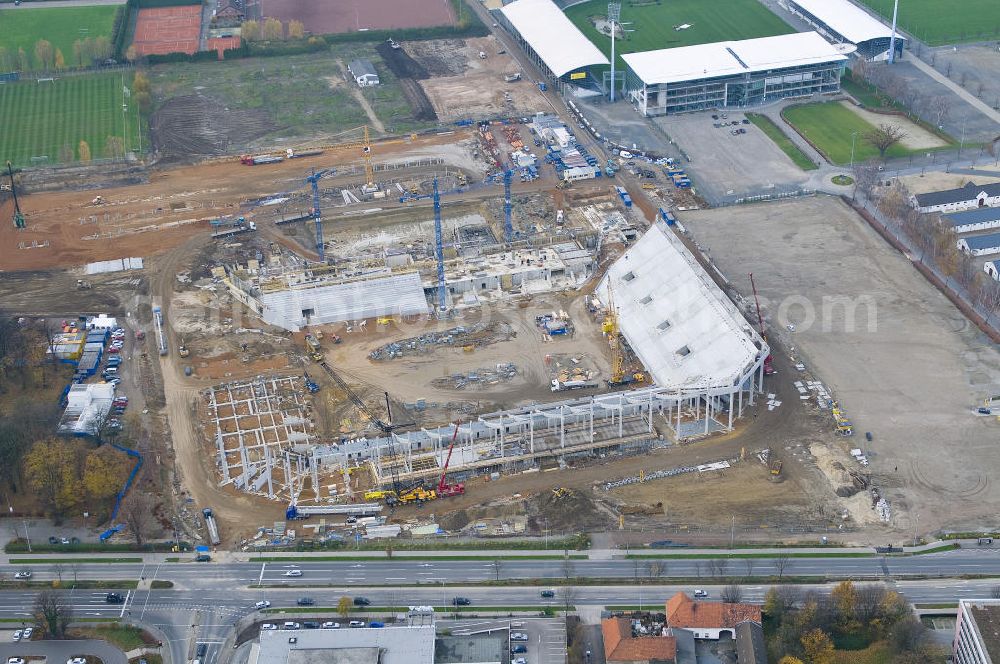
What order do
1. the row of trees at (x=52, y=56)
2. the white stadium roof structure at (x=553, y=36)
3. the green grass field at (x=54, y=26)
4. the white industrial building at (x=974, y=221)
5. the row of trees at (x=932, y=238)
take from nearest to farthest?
1. the row of trees at (x=932, y=238)
2. the white industrial building at (x=974, y=221)
3. the white stadium roof structure at (x=553, y=36)
4. the row of trees at (x=52, y=56)
5. the green grass field at (x=54, y=26)

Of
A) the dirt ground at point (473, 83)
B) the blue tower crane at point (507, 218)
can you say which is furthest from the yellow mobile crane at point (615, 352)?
the dirt ground at point (473, 83)

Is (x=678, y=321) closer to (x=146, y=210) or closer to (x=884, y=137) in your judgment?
(x=884, y=137)

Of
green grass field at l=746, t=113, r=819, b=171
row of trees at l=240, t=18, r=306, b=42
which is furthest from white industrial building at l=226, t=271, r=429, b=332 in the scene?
row of trees at l=240, t=18, r=306, b=42

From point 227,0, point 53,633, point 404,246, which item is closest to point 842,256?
point 404,246

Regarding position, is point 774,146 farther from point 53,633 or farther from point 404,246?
point 53,633

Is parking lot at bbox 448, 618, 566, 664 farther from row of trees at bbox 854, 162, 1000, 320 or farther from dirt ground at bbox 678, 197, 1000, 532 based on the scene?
row of trees at bbox 854, 162, 1000, 320

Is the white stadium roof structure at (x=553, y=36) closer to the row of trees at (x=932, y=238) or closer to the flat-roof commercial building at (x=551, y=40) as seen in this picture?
the flat-roof commercial building at (x=551, y=40)
